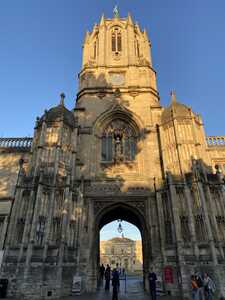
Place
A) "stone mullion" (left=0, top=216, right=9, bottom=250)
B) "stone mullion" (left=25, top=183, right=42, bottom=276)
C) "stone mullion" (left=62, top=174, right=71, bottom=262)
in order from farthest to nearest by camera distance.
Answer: "stone mullion" (left=0, top=216, right=9, bottom=250) → "stone mullion" (left=62, top=174, right=71, bottom=262) → "stone mullion" (left=25, top=183, right=42, bottom=276)

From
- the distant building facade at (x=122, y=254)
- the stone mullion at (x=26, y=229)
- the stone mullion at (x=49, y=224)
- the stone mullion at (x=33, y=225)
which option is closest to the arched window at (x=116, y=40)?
the stone mullion at (x=49, y=224)

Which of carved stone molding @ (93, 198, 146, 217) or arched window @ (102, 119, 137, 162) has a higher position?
arched window @ (102, 119, 137, 162)

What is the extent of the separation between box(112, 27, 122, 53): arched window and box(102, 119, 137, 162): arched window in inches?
403

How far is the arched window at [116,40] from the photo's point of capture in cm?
2578

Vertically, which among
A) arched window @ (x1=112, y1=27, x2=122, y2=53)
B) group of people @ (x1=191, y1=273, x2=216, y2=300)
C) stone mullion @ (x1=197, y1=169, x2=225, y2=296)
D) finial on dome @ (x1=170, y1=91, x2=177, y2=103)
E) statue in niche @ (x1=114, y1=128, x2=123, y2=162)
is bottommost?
group of people @ (x1=191, y1=273, x2=216, y2=300)

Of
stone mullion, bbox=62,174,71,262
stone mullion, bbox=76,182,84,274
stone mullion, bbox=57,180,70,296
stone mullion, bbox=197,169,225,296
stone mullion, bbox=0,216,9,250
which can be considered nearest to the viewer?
stone mullion, bbox=197,169,225,296

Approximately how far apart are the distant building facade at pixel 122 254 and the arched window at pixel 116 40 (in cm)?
5596

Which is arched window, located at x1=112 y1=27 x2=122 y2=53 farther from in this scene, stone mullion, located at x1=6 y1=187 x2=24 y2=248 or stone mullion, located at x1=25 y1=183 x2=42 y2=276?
stone mullion, located at x1=6 y1=187 x2=24 y2=248

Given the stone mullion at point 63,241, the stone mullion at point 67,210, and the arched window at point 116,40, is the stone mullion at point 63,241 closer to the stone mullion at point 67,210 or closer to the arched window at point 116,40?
the stone mullion at point 67,210

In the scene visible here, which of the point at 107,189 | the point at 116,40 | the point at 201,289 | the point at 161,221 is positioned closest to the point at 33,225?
the point at 107,189

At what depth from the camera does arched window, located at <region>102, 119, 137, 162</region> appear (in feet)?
59.2

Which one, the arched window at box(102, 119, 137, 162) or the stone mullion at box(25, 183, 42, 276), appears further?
the arched window at box(102, 119, 137, 162)

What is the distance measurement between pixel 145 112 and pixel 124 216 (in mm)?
8624

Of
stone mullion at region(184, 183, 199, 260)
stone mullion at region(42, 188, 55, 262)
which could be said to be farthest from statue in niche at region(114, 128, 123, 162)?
stone mullion at region(42, 188, 55, 262)
